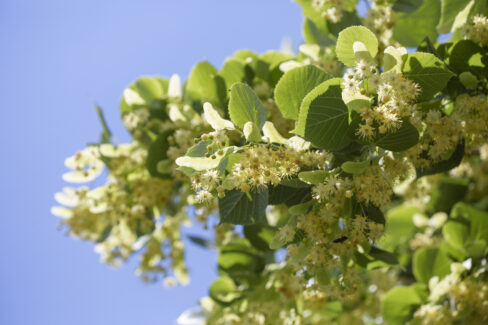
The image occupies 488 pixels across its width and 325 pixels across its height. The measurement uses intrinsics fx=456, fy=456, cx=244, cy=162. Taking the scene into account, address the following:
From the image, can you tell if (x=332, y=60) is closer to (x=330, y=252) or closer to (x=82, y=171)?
(x=330, y=252)

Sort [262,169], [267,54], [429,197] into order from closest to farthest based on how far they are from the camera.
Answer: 1. [262,169]
2. [267,54]
3. [429,197]

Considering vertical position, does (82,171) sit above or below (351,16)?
below

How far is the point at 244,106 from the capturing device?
1.40m

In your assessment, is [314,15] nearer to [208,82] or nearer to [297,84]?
[208,82]

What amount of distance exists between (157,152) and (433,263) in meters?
1.46

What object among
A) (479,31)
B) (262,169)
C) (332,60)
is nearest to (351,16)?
(332,60)

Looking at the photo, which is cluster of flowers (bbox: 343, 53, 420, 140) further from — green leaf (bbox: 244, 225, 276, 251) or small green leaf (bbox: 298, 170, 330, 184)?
green leaf (bbox: 244, 225, 276, 251)

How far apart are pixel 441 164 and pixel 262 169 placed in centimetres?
81

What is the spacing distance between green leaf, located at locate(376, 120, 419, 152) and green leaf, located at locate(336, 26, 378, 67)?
25cm

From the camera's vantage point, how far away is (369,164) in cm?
148

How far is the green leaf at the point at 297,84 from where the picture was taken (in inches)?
57.1

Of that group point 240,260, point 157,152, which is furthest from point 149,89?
point 240,260

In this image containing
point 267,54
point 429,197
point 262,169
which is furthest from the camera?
point 429,197

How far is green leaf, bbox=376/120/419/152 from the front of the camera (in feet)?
4.50
